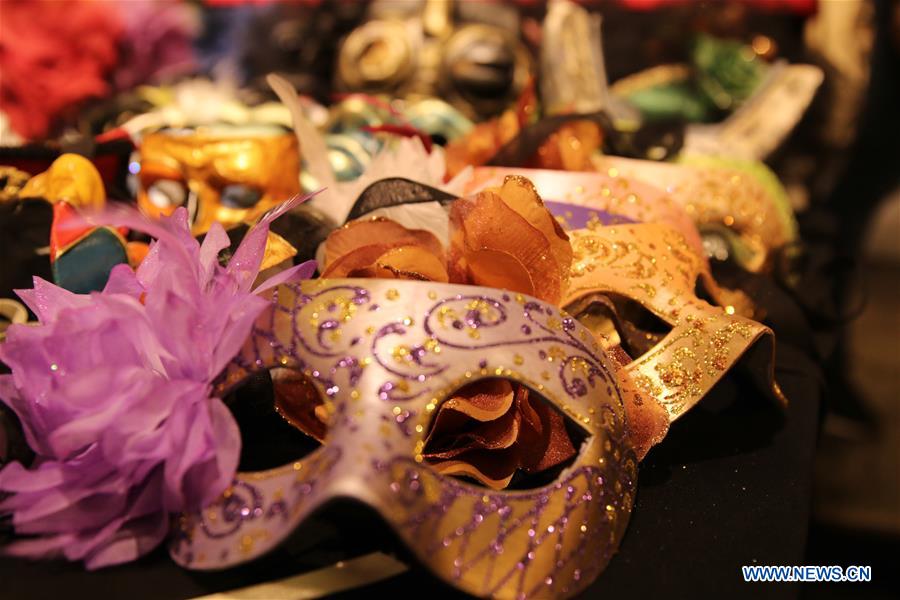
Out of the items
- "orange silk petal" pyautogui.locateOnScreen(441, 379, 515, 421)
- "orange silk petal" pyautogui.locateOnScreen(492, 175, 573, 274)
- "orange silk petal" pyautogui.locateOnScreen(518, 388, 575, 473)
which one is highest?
"orange silk petal" pyautogui.locateOnScreen(492, 175, 573, 274)

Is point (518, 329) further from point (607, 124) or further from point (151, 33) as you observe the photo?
point (151, 33)

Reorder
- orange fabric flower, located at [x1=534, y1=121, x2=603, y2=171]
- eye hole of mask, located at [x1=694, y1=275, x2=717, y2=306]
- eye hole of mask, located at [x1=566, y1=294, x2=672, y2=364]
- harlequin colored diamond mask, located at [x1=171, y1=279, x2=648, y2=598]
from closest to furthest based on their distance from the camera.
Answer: harlequin colored diamond mask, located at [x1=171, y1=279, x2=648, y2=598], eye hole of mask, located at [x1=566, y1=294, x2=672, y2=364], eye hole of mask, located at [x1=694, y1=275, x2=717, y2=306], orange fabric flower, located at [x1=534, y1=121, x2=603, y2=171]

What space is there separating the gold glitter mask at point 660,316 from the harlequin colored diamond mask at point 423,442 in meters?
0.11

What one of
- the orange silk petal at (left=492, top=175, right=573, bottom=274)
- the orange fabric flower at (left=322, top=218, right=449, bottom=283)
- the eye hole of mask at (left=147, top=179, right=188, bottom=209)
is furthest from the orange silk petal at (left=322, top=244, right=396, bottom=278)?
the eye hole of mask at (left=147, top=179, right=188, bottom=209)

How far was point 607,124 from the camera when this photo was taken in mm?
1199

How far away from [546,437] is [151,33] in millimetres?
1686

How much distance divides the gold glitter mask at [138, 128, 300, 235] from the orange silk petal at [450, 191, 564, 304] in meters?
0.45

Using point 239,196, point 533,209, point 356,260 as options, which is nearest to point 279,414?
point 356,260

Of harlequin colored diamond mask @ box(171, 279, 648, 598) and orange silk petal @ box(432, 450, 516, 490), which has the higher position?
harlequin colored diamond mask @ box(171, 279, 648, 598)

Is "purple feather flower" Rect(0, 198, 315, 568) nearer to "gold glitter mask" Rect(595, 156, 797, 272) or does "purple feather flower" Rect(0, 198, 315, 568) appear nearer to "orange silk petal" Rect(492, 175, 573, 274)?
"orange silk petal" Rect(492, 175, 573, 274)

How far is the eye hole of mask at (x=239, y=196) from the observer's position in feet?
3.51

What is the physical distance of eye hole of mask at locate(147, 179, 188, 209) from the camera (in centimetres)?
109

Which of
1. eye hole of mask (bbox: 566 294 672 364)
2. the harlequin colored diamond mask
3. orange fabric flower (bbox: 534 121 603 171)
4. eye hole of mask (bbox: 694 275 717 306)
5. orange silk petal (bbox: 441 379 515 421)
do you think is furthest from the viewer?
orange fabric flower (bbox: 534 121 603 171)

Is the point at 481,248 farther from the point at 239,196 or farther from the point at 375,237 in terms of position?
the point at 239,196
